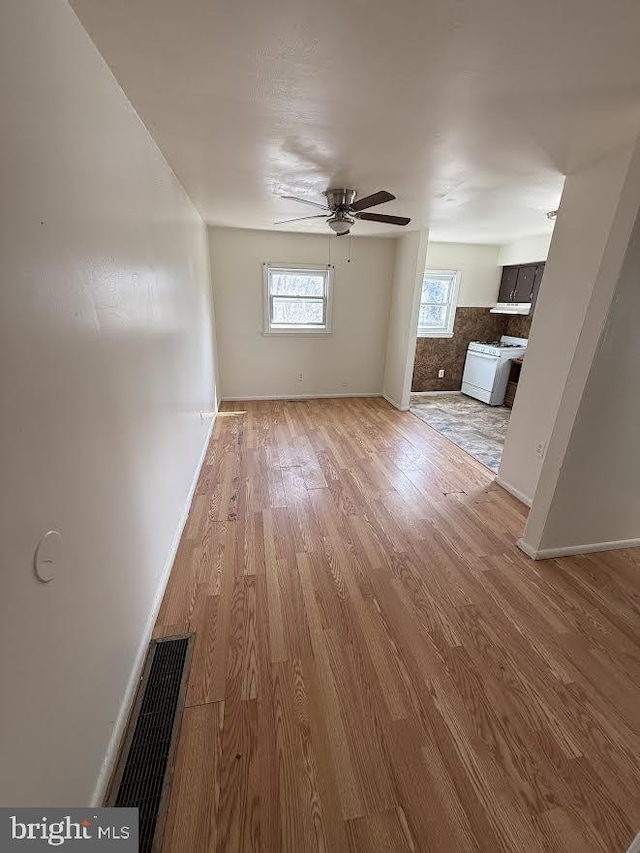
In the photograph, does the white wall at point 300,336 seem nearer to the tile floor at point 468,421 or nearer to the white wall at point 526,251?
the tile floor at point 468,421

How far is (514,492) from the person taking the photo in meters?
2.95

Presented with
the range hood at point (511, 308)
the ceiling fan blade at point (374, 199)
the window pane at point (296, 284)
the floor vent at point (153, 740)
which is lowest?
the floor vent at point (153, 740)

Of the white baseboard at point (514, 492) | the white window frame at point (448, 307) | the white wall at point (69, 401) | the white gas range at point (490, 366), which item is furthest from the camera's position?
the white window frame at point (448, 307)

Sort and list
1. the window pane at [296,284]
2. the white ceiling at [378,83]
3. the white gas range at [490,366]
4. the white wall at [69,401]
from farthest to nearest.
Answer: the white gas range at [490,366]
the window pane at [296,284]
the white ceiling at [378,83]
the white wall at [69,401]

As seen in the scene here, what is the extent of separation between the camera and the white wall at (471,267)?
17.7ft

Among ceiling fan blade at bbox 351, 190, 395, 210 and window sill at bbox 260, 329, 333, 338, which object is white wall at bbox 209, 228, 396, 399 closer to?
window sill at bbox 260, 329, 333, 338

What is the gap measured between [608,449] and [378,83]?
2202 mm

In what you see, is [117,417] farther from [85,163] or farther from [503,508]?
[503,508]

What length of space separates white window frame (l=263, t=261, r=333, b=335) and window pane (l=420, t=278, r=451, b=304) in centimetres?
162

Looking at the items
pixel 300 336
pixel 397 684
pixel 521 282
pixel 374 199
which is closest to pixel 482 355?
pixel 521 282

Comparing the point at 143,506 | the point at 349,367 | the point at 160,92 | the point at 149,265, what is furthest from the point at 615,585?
the point at 349,367

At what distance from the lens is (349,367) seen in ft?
18.0

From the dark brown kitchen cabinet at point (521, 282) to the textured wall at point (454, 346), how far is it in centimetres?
41

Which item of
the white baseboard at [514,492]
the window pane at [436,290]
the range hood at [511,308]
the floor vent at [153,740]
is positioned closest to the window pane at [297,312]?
the window pane at [436,290]
